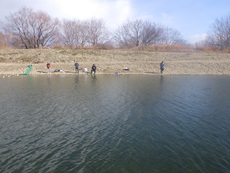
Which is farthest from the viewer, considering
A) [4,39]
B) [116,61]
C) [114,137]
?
[4,39]

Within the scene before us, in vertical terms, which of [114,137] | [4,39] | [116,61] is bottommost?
[114,137]

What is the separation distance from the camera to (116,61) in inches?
1601

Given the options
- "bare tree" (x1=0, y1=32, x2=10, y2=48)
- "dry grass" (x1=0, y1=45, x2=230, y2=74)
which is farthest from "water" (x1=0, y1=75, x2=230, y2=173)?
"bare tree" (x1=0, y1=32, x2=10, y2=48)

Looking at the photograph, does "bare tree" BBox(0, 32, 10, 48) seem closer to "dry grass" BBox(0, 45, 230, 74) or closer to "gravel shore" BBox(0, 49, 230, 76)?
"dry grass" BBox(0, 45, 230, 74)

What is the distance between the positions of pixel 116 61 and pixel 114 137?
112 feet

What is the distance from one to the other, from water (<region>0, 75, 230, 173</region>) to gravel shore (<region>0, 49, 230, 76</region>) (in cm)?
2344

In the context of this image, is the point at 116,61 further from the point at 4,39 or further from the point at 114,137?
the point at 4,39

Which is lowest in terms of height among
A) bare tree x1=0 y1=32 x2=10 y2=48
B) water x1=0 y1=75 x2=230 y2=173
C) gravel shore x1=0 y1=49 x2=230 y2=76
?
water x1=0 y1=75 x2=230 y2=173

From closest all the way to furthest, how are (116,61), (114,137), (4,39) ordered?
(114,137)
(116,61)
(4,39)

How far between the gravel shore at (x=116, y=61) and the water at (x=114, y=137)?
23441 mm

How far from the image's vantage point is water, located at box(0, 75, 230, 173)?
18.4ft

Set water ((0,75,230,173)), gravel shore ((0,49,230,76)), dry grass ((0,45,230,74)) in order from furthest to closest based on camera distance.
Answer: dry grass ((0,45,230,74)) < gravel shore ((0,49,230,76)) < water ((0,75,230,173))

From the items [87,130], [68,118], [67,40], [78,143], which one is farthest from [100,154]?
[67,40]

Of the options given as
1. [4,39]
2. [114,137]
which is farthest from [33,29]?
[114,137]
